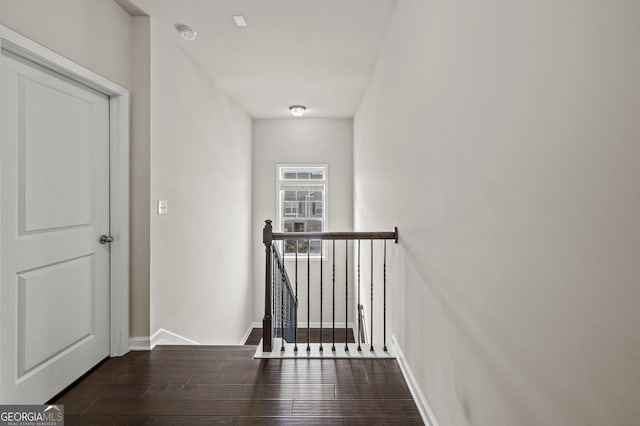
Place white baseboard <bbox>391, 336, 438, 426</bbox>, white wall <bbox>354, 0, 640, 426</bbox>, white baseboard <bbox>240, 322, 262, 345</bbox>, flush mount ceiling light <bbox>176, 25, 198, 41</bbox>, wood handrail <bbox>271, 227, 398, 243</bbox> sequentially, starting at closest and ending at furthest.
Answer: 1. white wall <bbox>354, 0, 640, 426</bbox>
2. white baseboard <bbox>391, 336, 438, 426</bbox>
3. wood handrail <bbox>271, 227, 398, 243</bbox>
4. flush mount ceiling light <bbox>176, 25, 198, 41</bbox>
5. white baseboard <bbox>240, 322, 262, 345</bbox>

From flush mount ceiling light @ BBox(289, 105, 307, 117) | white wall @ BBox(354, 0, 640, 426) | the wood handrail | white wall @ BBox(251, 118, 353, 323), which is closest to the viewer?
white wall @ BBox(354, 0, 640, 426)

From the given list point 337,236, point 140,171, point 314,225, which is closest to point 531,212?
point 337,236

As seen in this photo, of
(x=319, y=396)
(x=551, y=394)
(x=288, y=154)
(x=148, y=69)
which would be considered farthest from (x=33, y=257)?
(x=288, y=154)

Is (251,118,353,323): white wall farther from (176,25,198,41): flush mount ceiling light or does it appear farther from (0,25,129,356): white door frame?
(0,25,129,356): white door frame

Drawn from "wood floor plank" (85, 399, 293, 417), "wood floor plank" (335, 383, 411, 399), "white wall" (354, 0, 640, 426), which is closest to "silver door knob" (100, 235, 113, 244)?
"wood floor plank" (85, 399, 293, 417)

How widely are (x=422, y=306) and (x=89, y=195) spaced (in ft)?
7.37

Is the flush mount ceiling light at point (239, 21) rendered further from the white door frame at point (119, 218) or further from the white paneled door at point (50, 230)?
the white paneled door at point (50, 230)

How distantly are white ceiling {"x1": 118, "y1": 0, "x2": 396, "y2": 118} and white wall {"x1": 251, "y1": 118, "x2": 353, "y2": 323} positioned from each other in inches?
51.3

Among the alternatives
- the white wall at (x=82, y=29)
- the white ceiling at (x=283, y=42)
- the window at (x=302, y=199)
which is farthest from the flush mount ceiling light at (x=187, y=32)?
the window at (x=302, y=199)

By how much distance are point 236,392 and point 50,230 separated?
1.43 meters

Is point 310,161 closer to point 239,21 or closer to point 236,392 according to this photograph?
point 239,21

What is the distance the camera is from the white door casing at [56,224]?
1.79 meters

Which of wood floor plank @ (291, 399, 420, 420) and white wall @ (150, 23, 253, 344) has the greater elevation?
white wall @ (150, 23, 253, 344)

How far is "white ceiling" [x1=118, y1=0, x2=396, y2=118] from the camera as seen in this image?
254 centimetres
